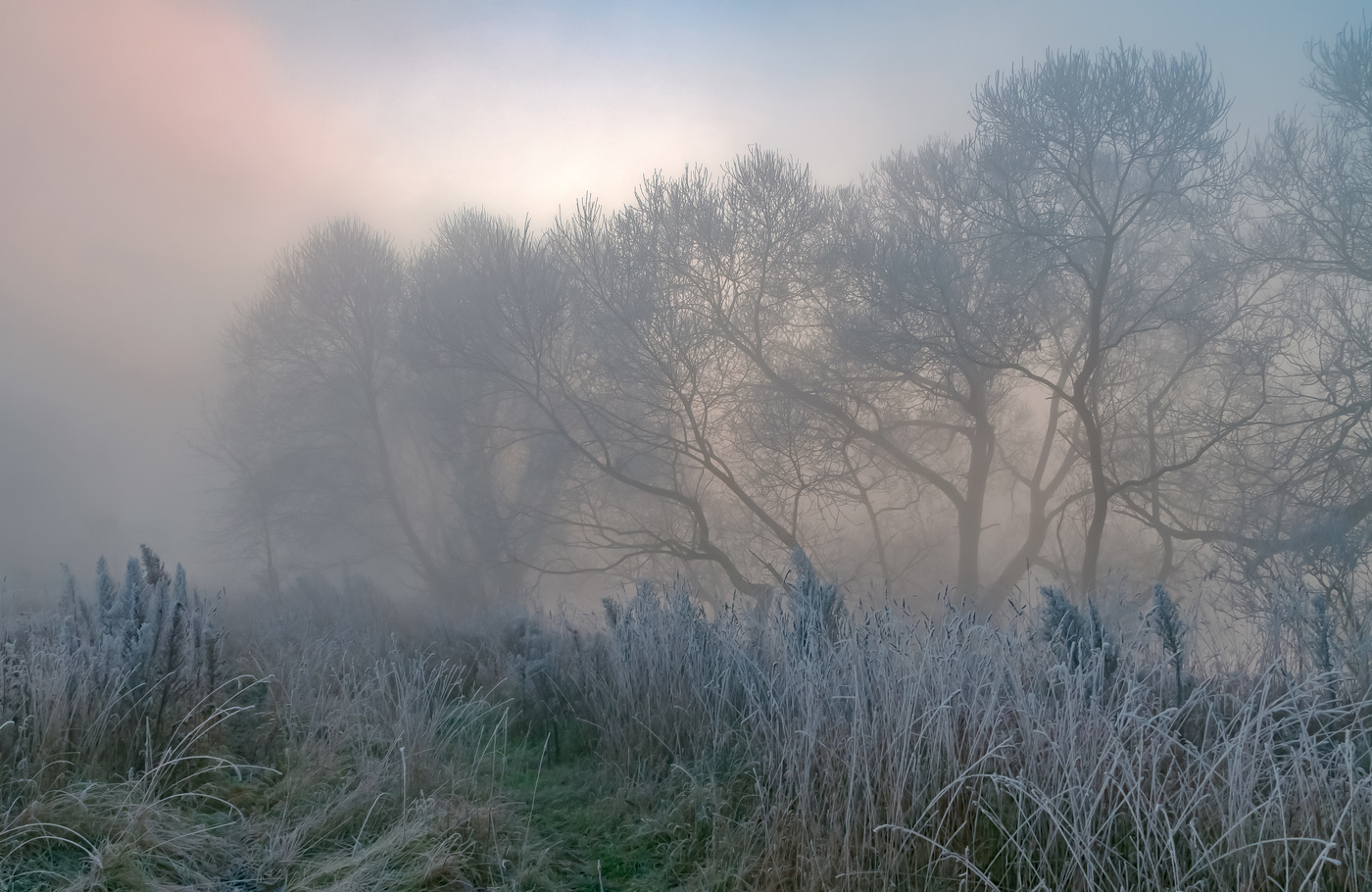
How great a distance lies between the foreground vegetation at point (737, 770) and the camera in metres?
2.21

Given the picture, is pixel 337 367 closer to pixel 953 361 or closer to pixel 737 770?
pixel 953 361

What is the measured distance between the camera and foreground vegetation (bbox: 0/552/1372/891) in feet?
7.25

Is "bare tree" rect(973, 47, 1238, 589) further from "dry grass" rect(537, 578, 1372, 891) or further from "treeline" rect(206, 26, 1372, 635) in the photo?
"dry grass" rect(537, 578, 1372, 891)

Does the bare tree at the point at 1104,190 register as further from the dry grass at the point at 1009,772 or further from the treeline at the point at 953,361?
the dry grass at the point at 1009,772

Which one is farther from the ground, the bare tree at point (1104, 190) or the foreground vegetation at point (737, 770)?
the bare tree at point (1104, 190)

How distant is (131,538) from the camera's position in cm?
3216

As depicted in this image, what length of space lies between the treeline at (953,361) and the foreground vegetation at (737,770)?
A: 6186 mm

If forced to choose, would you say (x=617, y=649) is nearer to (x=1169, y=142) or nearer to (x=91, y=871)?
(x=91, y=871)

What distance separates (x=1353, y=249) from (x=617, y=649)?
37.3 ft

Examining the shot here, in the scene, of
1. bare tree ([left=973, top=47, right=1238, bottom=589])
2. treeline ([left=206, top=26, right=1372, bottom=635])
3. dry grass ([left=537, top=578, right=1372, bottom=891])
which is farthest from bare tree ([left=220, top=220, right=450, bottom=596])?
dry grass ([left=537, top=578, right=1372, bottom=891])

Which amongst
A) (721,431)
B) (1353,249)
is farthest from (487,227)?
(1353,249)

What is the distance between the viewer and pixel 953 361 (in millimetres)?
12570

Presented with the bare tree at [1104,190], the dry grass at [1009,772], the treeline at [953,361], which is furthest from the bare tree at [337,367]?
the dry grass at [1009,772]

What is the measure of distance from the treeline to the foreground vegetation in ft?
20.3
